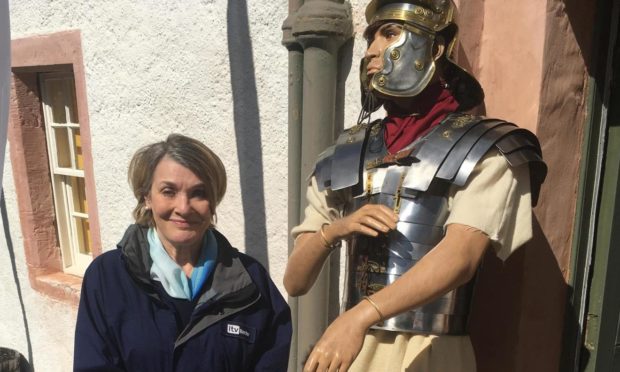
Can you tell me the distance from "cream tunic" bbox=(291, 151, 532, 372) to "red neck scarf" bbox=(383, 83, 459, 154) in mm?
210

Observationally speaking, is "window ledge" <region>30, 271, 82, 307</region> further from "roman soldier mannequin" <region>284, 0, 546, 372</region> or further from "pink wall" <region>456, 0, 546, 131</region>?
"pink wall" <region>456, 0, 546, 131</region>

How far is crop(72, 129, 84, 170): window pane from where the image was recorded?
12.7ft

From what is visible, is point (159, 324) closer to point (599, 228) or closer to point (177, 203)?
point (177, 203)

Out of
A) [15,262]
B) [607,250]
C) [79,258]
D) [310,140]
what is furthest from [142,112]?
[607,250]

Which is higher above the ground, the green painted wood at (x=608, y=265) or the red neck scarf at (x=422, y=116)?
the red neck scarf at (x=422, y=116)

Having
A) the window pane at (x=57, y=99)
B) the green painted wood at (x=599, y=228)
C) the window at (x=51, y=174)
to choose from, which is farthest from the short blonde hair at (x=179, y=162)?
the window pane at (x=57, y=99)

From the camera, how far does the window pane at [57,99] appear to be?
3.84 m

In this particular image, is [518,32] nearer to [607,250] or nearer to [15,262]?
[607,250]

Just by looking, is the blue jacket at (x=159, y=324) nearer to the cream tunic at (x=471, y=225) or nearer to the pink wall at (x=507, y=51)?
the cream tunic at (x=471, y=225)

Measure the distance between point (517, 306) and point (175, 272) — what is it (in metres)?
1.18

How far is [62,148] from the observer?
3.97 m

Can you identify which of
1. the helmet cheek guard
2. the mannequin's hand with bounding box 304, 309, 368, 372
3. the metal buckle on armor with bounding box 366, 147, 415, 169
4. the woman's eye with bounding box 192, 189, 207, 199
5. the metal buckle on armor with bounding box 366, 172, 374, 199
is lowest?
the mannequin's hand with bounding box 304, 309, 368, 372

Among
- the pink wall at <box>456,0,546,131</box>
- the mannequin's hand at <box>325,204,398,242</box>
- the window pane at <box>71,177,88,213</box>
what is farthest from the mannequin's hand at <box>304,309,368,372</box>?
the window pane at <box>71,177,88,213</box>

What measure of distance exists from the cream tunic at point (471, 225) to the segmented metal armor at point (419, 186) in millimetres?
32
